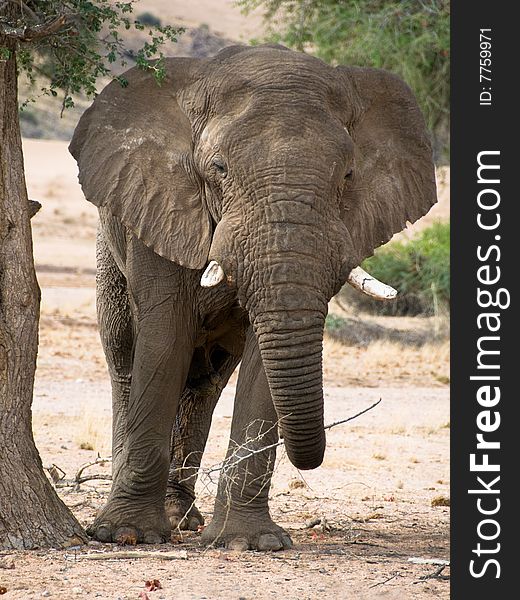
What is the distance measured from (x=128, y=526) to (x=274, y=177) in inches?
83.5

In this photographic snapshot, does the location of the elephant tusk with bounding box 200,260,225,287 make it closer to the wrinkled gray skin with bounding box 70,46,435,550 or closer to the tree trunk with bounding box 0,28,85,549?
the wrinkled gray skin with bounding box 70,46,435,550

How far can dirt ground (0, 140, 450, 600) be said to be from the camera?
5.90m

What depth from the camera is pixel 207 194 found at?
681cm

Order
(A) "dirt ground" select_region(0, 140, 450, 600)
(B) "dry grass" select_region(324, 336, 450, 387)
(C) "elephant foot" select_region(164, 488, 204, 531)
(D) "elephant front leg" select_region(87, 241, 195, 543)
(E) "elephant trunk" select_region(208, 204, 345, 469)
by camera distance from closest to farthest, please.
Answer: (A) "dirt ground" select_region(0, 140, 450, 600)
(E) "elephant trunk" select_region(208, 204, 345, 469)
(D) "elephant front leg" select_region(87, 241, 195, 543)
(C) "elephant foot" select_region(164, 488, 204, 531)
(B) "dry grass" select_region(324, 336, 450, 387)

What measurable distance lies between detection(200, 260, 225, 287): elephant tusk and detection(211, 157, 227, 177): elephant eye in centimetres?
46

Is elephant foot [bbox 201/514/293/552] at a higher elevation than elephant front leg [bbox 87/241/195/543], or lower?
lower

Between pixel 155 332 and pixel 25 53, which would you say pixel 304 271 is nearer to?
pixel 155 332

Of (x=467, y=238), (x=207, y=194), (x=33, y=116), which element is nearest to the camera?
(x=467, y=238)

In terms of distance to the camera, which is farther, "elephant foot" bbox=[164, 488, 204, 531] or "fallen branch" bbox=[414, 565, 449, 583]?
"elephant foot" bbox=[164, 488, 204, 531]

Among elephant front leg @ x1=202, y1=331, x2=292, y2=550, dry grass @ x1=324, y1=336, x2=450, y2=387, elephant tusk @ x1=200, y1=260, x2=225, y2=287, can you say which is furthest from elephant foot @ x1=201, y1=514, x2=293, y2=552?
dry grass @ x1=324, y1=336, x2=450, y2=387

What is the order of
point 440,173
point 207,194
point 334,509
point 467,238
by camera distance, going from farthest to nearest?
point 440,173
point 334,509
point 207,194
point 467,238

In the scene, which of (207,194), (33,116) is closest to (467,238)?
(207,194)

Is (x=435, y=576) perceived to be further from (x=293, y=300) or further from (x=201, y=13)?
(x=201, y=13)

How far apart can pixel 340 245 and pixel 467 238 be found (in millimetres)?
748
